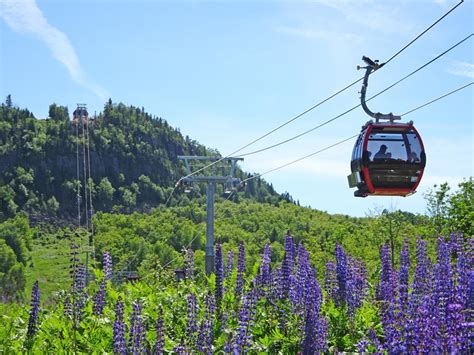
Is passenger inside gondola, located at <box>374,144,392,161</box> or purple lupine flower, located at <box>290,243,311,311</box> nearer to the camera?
purple lupine flower, located at <box>290,243,311,311</box>

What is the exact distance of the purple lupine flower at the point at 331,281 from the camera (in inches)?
355

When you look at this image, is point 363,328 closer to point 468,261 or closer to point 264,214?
point 468,261

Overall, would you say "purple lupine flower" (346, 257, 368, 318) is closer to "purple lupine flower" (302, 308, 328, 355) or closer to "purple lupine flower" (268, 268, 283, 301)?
"purple lupine flower" (268, 268, 283, 301)

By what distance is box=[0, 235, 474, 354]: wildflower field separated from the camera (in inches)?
227

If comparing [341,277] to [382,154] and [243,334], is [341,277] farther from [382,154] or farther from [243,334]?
[382,154]

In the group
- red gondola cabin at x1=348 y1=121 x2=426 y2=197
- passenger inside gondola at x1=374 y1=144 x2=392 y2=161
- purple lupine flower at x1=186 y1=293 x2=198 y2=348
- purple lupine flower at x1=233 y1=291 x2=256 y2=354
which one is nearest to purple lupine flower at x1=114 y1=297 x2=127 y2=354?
purple lupine flower at x1=186 y1=293 x2=198 y2=348

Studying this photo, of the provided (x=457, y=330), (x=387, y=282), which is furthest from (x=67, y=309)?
(x=457, y=330)

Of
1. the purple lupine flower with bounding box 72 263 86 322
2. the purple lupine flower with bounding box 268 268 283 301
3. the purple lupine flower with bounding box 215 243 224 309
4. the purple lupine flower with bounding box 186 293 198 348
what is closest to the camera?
the purple lupine flower with bounding box 186 293 198 348

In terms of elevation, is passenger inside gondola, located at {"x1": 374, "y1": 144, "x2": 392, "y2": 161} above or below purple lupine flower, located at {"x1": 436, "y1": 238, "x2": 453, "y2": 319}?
above

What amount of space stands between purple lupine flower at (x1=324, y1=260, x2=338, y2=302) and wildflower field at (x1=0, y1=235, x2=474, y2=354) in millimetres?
14

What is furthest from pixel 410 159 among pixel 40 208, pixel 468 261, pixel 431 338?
pixel 40 208

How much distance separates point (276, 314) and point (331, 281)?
1.23m

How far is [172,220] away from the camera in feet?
467

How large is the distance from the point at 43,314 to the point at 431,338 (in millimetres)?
6245
